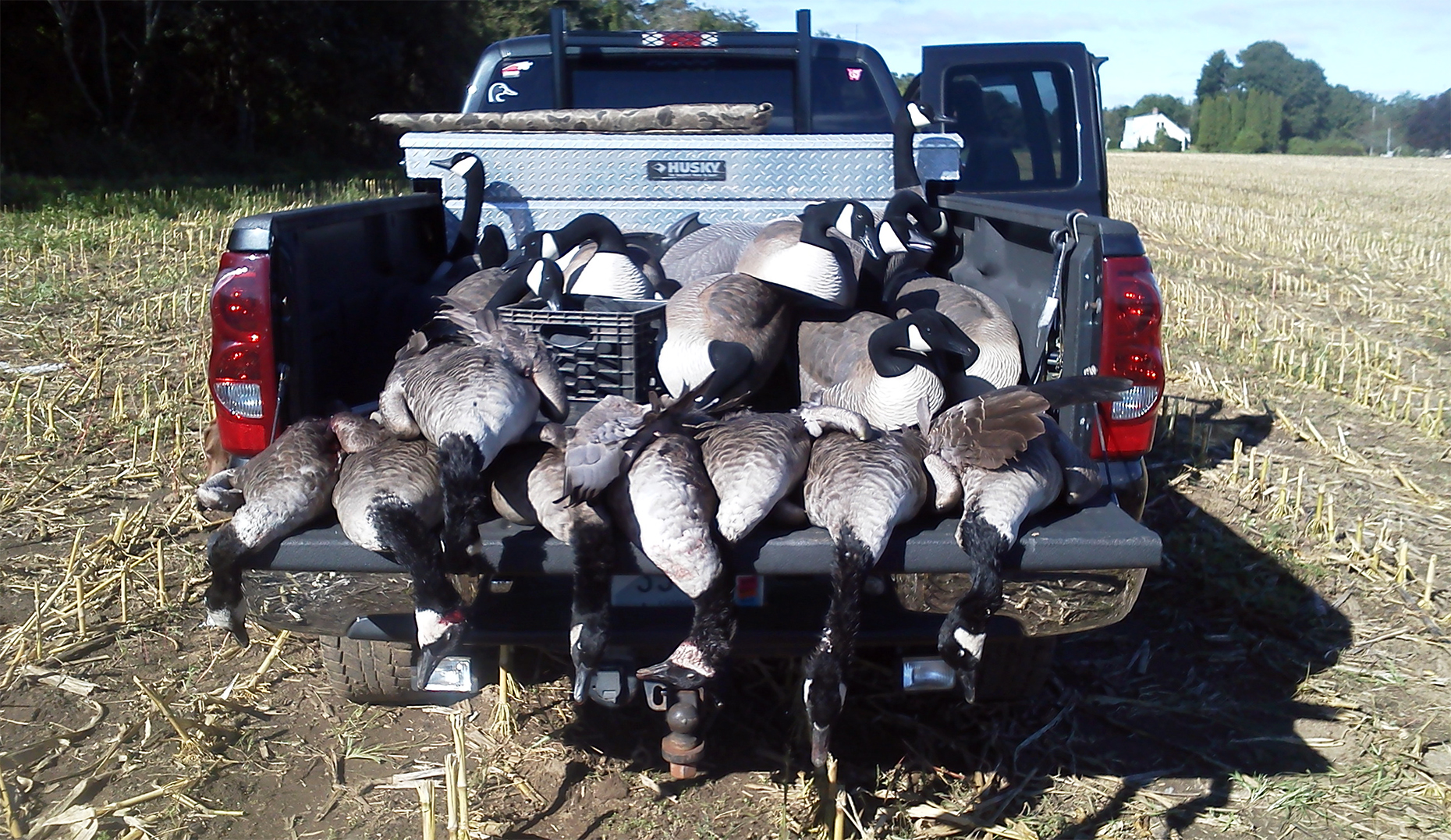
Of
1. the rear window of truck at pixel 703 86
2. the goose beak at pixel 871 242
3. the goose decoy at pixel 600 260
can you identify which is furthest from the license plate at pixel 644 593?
the rear window of truck at pixel 703 86

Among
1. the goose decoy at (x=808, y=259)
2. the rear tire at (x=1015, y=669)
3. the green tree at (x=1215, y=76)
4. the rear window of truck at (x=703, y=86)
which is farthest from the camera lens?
the green tree at (x=1215, y=76)

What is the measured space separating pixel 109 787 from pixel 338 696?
74cm

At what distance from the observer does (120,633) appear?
4.09 meters

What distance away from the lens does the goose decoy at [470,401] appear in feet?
8.30

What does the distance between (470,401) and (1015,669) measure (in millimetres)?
1974

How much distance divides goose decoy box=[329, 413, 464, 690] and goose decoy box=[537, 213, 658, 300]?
3.71 feet

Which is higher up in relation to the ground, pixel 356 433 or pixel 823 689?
pixel 356 433

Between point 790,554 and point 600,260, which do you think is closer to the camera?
point 790,554

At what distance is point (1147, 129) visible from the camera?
103000mm

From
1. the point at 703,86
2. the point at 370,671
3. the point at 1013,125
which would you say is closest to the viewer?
the point at 370,671

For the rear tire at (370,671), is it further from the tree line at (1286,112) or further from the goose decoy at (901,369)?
the tree line at (1286,112)

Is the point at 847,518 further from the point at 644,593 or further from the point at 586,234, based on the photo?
the point at 586,234

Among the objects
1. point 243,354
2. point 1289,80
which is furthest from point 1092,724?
point 1289,80

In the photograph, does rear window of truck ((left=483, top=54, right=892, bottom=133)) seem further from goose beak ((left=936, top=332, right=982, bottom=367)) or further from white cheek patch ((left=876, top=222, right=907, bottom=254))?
goose beak ((left=936, top=332, right=982, bottom=367))
